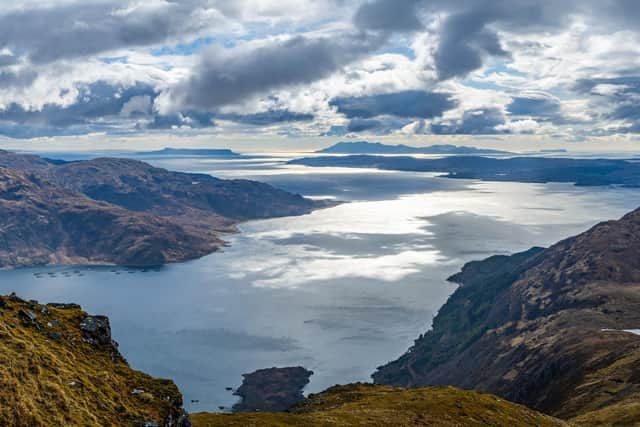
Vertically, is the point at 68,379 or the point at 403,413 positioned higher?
the point at 68,379

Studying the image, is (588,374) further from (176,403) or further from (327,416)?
(176,403)

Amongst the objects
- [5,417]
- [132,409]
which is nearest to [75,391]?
[132,409]

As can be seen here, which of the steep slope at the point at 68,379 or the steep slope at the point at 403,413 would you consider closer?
the steep slope at the point at 68,379

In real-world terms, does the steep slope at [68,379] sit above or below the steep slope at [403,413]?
above

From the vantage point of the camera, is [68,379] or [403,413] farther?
[403,413]
